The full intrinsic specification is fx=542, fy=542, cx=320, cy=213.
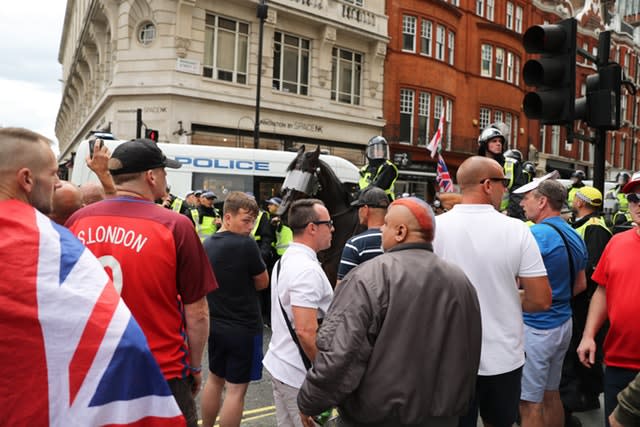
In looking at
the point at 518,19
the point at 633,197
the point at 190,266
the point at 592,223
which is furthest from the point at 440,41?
the point at 190,266

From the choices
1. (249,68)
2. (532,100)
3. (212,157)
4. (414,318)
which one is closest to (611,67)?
(532,100)

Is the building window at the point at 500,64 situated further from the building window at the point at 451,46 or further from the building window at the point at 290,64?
the building window at the point at 290,64

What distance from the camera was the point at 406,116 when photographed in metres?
27.4

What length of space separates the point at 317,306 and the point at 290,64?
2136 centimetres

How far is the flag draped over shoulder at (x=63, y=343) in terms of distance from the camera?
1.77 m

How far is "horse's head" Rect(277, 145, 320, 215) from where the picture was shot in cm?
624

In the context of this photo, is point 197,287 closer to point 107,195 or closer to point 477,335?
point 107,195

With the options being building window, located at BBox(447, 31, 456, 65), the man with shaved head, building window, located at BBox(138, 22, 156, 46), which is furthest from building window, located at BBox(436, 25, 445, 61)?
the man with shaved head

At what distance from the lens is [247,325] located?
4449mm

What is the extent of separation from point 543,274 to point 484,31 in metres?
30.7

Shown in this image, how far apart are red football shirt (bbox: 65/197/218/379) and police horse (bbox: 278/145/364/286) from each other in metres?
3.05

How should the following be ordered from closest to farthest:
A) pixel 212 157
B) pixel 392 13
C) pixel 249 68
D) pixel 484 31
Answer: pixel 212 157 → pixel 249 68 → pixel 392 13 → pixel 484 31

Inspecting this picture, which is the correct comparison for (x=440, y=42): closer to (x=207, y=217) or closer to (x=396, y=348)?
(x=207, y=217)

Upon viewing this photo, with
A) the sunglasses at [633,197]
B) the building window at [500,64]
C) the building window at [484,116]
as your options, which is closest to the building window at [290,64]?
the building window at [484,116]
